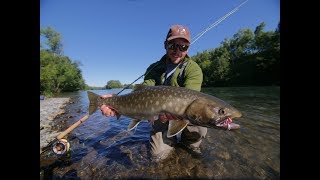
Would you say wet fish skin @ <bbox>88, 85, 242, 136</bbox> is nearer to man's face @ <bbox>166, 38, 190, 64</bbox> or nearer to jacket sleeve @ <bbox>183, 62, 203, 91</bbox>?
jacket sleeve @ <bbox>183, 62, 203, 91</bbox>

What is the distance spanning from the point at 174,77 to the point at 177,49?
0.73 metres

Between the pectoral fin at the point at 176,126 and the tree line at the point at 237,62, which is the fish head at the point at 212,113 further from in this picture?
the tree line at the point at 237,62

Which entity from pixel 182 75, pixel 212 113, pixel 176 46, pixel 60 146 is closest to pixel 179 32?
pixel 176 46

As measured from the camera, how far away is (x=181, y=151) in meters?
6.11

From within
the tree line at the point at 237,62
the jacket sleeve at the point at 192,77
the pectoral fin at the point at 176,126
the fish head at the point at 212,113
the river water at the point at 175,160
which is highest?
the tree line at the point at 237,62

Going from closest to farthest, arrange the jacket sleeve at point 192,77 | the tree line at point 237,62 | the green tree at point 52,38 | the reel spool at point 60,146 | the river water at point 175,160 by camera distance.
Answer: the river water at point 175,160 → the jacket sleeve at point 192,77 → the reel spool at point 60,146 → the tree line at point 237,62 → the green tree at point 52,38

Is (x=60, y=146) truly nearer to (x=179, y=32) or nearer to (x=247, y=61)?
(x=179, y=32)

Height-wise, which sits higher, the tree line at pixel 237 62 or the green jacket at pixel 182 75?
the tree line at pixel 237 62

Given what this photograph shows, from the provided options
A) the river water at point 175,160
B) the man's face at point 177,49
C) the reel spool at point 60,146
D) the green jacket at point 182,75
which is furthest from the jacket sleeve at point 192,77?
the reel spool at point 60,146

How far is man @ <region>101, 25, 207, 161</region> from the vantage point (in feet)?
17.6

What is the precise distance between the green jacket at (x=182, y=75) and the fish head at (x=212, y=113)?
4.29ft

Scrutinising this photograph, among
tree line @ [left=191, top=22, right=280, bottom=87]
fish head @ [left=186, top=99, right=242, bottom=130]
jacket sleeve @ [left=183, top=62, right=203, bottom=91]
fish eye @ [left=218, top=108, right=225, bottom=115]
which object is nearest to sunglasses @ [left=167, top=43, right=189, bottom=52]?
jacket sleeve @ [left=183, top=62, right=203, bottom=91]

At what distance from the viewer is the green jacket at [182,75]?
5418 millimetres
